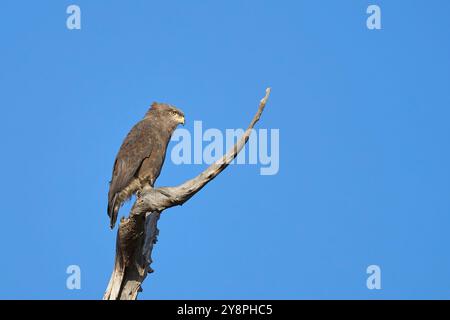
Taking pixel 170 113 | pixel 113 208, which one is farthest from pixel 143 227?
pixel 170 113

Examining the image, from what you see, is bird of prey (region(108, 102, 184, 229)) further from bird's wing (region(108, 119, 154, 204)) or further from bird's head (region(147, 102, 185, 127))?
bird's head (region(147, 102, 185, 127))

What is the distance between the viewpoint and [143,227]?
14227 mm

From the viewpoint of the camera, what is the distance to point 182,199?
13.3 meters

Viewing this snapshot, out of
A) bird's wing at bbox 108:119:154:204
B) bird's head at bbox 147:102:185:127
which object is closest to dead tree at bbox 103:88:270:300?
bird's wing at bbox 108:119:154:204

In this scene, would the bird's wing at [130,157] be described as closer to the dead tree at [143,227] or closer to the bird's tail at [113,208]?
the bird's tail at [113,208]

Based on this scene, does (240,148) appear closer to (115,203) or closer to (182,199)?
(182,199)

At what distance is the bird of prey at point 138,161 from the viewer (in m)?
15.6

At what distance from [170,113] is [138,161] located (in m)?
1.12

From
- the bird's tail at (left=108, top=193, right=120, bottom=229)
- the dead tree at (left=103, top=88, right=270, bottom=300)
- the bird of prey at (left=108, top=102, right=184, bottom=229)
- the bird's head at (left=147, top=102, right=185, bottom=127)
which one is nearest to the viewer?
the dead tree at (left=103, top=88, right=270, bottom=300)

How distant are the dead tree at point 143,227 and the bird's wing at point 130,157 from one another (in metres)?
1.02

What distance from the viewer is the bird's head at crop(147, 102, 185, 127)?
1617 centimetres

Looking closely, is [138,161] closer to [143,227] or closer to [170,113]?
[170,113]
